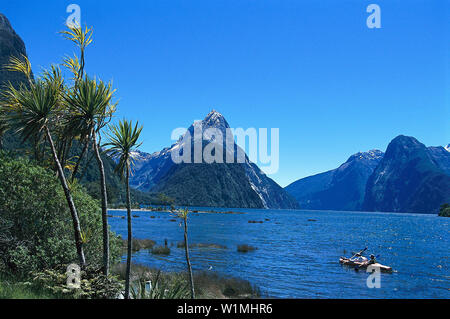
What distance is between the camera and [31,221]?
15.4 m

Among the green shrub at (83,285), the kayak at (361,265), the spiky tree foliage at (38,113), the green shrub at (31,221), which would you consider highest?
A: the spiky tree foliage at (38,113)

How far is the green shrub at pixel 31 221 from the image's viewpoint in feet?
→ 48.3

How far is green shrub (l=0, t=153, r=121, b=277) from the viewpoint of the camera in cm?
1473

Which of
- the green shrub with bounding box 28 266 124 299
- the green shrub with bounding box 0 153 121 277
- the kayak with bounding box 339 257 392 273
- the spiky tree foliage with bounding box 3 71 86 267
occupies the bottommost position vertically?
the kayak with bounding box 339 257 392 273

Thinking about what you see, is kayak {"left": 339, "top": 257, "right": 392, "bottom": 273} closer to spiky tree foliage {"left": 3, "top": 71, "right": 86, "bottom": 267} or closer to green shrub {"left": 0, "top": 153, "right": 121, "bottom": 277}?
green shrub {"left": 0, "top": 153, "right": 121, "bottom": 277}

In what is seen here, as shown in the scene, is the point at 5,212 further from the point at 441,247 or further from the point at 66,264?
the point at 441,247

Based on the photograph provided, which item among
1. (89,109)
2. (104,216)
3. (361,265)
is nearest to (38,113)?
(89,109)

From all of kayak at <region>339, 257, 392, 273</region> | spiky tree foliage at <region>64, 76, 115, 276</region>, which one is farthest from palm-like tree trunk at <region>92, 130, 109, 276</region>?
kayak at <region>339, 257, 392, 273</region>

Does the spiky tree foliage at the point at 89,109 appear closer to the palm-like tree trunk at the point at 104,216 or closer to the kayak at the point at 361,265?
the palm-like tree trunk at the point at 104,216

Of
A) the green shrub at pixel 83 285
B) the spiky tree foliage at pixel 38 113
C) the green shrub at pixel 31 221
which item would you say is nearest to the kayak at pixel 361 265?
the green shrub at pixel 31 221

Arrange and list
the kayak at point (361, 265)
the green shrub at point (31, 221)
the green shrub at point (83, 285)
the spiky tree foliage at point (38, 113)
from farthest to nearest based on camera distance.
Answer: the kayak at point (361, 265) → the green shrub at point (31, 221) → the spiky tree foliage at point (38, 113) → the green shrub at point (83, 285)
